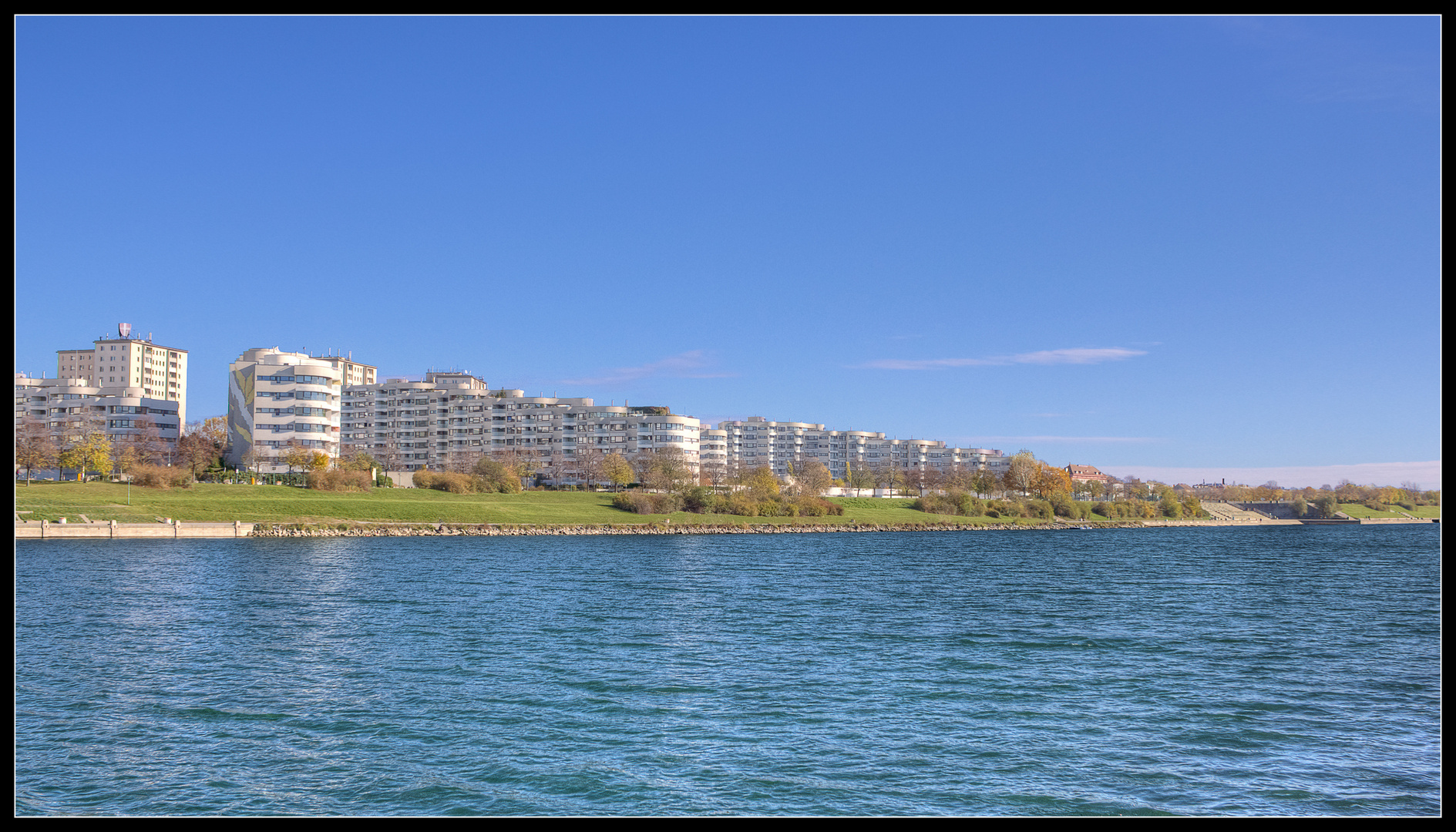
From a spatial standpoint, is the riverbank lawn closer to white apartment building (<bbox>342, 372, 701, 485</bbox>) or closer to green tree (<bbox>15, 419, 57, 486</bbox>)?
green tree (<bbox>15, 419, 57, 486</bbox>)

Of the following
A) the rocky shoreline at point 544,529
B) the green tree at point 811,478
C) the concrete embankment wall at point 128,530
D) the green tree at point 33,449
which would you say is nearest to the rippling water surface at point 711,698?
the concrete embankment wall at point 128,530

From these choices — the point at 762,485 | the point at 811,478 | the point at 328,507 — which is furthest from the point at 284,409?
the point at 811,478

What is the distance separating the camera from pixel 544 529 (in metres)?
112

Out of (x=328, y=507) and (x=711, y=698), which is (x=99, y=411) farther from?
(x=711, y=698)

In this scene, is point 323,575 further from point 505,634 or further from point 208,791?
point 208,791

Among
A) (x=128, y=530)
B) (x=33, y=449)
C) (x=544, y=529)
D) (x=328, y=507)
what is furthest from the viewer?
(x=33, y=449)

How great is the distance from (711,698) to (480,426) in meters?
171

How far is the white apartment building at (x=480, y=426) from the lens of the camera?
18838 cm

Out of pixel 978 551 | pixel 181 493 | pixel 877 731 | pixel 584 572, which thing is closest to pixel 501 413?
pixel 181 493

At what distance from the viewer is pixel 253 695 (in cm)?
2509

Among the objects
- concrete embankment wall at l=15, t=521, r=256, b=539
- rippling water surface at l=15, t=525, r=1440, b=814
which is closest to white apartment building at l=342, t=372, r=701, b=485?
concrete embankment wall at l=15, t=521, r=256, b=539

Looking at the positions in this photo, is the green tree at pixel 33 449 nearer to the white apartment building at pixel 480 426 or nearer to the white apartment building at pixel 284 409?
the white apartment building at pixel 284 409

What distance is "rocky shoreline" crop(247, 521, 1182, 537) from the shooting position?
9819cm

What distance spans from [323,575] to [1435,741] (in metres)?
53.4
